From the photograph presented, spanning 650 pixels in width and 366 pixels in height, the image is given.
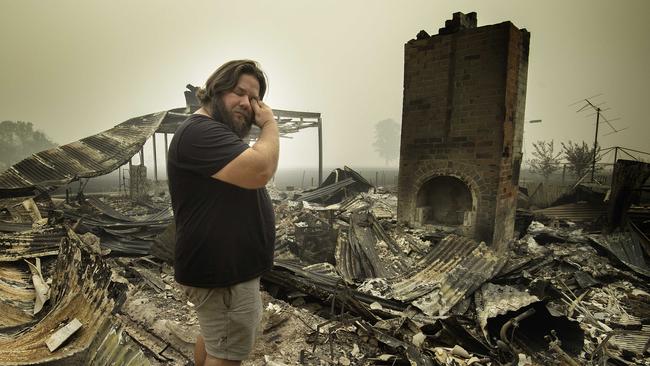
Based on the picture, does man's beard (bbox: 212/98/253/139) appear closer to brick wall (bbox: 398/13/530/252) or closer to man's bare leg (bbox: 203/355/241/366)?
man's bare leg (bbox: 203/355/241/366)

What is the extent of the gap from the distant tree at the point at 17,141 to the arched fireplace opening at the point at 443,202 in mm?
54972

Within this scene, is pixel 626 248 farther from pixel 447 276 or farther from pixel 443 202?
pixel 447 276

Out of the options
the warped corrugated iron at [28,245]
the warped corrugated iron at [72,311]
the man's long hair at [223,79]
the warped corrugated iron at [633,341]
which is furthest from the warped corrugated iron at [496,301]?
the warped corrugated iron at [28,245]

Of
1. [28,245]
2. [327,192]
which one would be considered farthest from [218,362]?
[327,192]

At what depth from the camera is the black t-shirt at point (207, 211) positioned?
1426 mm

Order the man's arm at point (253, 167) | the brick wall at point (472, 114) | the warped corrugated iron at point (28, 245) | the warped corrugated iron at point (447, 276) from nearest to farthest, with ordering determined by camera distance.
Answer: the man's arm at point (253, 167) < the warped corrugated iron at point (447, 276) < the warped corrugated iron at point (28, 245) < the brick wall at point (472, 114)

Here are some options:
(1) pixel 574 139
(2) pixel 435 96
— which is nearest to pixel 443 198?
(2) pixel 435 96

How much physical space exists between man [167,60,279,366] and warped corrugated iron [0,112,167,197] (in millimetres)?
6798

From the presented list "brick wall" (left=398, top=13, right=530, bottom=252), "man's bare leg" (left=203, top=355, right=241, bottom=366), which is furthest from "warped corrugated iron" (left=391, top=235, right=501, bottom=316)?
"man's bare leg" (left=203, top=355, right=241, bottom=366)

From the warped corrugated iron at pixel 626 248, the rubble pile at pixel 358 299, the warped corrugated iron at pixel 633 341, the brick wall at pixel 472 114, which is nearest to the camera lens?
the rubble pile at pixel 358 299

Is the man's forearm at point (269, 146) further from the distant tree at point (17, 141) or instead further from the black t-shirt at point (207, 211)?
the distant tree at point (17, 141)

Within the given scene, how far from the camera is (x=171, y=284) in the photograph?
4098 millimetres

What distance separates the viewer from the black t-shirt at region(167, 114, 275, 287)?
56.1 inches

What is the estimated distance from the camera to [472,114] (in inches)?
225
